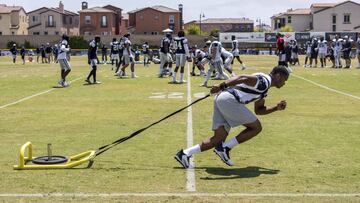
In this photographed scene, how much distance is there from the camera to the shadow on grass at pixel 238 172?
769 cm

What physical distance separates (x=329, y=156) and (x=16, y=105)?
9934 millimetres

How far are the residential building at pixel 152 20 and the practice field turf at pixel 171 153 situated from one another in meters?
102

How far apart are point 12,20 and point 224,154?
115 m

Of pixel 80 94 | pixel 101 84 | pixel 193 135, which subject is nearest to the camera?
pixel 193 135

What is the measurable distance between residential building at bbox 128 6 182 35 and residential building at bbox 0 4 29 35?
22.1 metres

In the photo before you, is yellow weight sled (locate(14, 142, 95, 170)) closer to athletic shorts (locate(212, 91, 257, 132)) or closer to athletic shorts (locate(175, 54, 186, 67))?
athletic shorts (locate(212, 91, 257, 132))

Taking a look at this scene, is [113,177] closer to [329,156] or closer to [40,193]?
[40,193]

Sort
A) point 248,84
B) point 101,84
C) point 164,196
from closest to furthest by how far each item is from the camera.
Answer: point 164,196 < point 248,84 < point 101,84

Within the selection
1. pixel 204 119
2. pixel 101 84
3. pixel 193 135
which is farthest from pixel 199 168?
pixel 101 84

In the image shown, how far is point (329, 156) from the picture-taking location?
8.94 metres

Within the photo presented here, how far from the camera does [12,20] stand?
11756 centimetres

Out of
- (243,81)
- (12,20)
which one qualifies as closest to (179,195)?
(243,81)

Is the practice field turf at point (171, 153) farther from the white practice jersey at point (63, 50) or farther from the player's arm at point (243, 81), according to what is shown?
the white practice jersey at point (63, 50)

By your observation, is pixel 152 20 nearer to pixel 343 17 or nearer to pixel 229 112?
pixel 343 17
